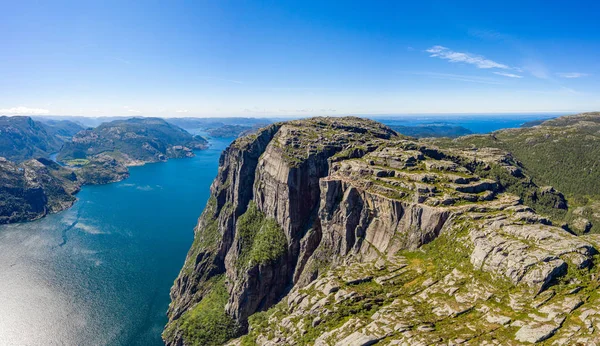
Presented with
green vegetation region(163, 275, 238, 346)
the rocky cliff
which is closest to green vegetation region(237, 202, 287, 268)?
the rocky cliff

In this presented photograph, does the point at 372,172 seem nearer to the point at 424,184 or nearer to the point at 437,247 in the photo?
the point at 424,184

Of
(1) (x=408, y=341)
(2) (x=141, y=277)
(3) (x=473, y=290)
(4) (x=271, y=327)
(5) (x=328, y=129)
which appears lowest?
(2) (x=141, y=277)

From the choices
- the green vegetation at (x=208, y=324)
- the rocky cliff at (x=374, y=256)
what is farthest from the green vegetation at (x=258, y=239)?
the green vegetation at (x=208, y=324)

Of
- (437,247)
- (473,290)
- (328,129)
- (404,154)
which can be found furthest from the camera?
(328,129)

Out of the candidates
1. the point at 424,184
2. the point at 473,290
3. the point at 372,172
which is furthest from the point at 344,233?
the point at 473,290

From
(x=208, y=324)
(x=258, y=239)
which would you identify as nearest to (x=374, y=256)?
(x=258, y=239)

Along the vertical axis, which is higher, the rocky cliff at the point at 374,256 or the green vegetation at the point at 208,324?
the rocky cliff at the point at 374,256

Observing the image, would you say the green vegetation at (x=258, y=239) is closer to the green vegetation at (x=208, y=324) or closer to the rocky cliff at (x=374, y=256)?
the rocky cliff at (x=374, y=256)
